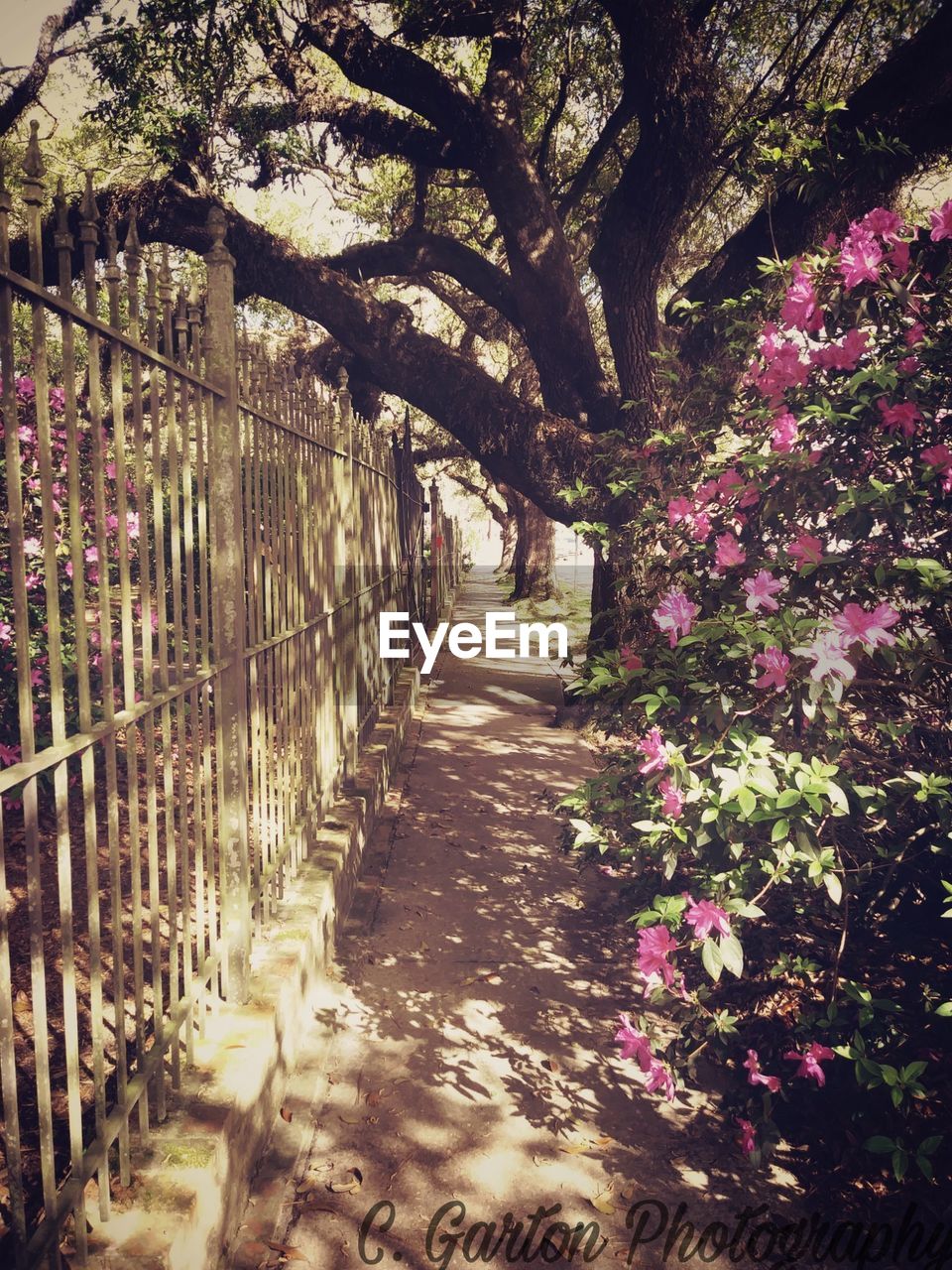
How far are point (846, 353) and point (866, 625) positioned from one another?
133 centimetres

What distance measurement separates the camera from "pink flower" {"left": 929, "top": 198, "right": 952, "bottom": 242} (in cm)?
313

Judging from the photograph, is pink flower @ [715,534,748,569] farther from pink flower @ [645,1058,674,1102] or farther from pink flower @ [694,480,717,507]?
pink flower @ [645,1058,674,1102]

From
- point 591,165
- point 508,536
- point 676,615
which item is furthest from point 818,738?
point 508,536

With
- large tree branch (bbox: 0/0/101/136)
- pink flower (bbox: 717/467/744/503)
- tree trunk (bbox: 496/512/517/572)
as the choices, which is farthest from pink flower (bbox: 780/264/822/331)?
tree trunk (bbox: 496/512/517/572)

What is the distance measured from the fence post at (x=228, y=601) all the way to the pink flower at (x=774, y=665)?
1.88m

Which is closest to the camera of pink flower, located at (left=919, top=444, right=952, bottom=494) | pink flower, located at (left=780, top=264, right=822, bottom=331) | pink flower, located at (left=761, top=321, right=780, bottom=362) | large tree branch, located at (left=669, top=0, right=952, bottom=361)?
pink flower, located at (left=919, top=444, right=952, bottom=494)

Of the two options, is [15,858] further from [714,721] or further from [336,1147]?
[714,721]

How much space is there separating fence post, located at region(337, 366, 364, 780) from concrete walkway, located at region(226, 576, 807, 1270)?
0.84m

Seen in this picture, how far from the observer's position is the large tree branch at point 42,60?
11.4m

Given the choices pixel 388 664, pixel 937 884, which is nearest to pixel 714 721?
pixel 937 884

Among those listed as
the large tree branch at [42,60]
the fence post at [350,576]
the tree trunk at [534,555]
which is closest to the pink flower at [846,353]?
the fence post at [350,576]

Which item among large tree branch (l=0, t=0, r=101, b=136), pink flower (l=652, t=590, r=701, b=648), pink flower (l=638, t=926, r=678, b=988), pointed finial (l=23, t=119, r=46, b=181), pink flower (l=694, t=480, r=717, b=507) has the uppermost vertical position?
large tree branch (l=0, t=0, r=101, b=136)
